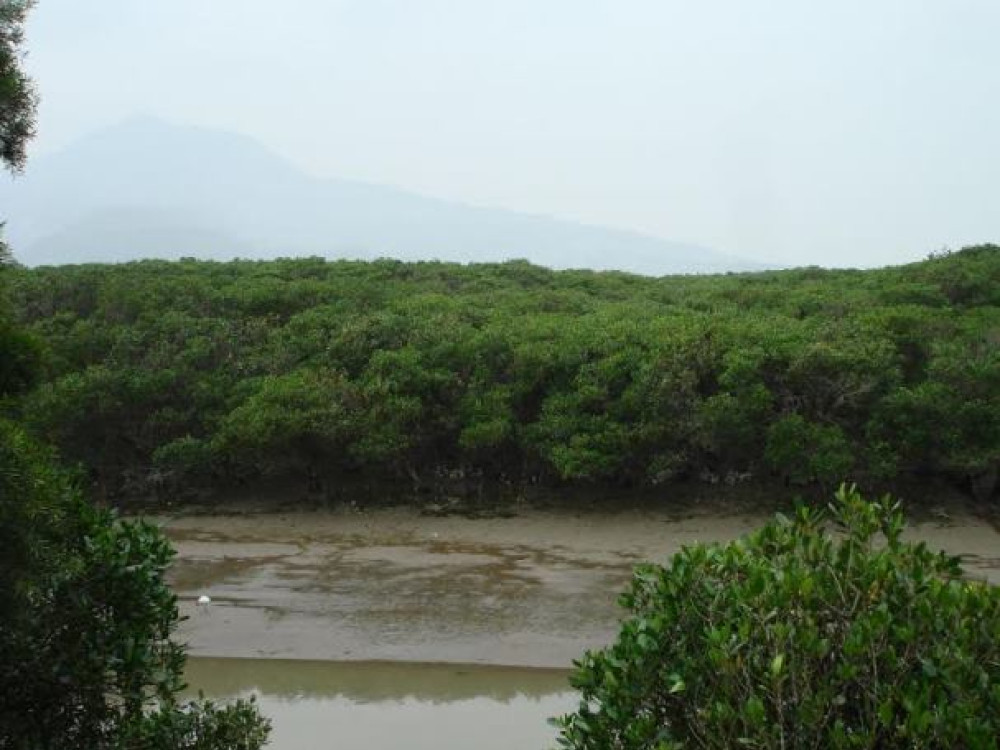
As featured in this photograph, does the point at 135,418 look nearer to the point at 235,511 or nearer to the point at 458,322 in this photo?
the point at 235,511

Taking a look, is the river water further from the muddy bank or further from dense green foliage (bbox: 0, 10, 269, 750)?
dense green foliage (bbox: 0, 10, 269, 750)

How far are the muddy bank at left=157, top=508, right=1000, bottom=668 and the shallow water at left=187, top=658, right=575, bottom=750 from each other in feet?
0.84

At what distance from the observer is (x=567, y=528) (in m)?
13.8

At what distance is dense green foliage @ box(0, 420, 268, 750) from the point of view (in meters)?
4.50

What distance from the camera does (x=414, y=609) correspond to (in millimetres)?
10797

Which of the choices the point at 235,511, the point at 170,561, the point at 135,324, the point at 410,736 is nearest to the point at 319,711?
the point at 410,736

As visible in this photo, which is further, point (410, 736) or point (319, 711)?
point (319, 711)

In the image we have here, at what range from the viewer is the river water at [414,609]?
8.16 metres

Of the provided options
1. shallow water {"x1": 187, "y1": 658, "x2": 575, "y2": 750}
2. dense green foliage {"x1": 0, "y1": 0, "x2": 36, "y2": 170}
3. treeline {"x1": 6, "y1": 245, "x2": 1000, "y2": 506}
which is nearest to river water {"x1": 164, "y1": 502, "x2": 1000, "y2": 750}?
shallow water {"x1": 187, "y1": 658, "x2": 575, "y2": 750}

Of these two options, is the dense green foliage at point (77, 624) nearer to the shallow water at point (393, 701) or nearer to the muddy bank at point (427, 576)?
the shallow water at point (393, 701)

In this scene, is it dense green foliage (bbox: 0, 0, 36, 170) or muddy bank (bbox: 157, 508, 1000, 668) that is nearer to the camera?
dense green foliage (bbox: 0, 0, 36, 170)

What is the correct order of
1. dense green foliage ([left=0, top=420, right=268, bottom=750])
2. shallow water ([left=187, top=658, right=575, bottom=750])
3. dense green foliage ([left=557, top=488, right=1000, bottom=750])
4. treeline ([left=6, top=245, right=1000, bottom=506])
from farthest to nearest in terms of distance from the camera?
treeline ([left=6, top=245, right=1000, bottom=506]), shallow water ([left=187, top=658, right=575, bottom=750]), dense green foliage ([left=0, top=420, right=268, bottom=750]), dense green foliage ([left=557, top=488, right=1000, bottom=750])

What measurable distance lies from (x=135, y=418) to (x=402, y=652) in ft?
27.7

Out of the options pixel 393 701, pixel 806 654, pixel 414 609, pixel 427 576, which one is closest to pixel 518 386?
pixel 427 576
